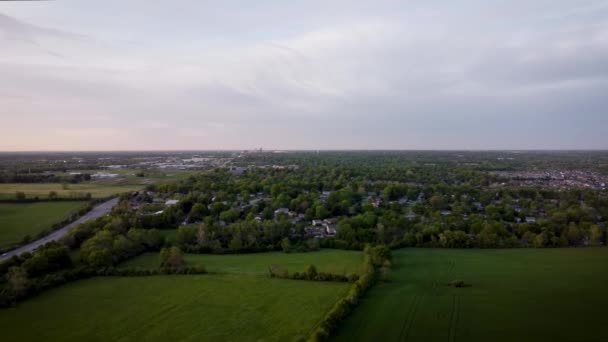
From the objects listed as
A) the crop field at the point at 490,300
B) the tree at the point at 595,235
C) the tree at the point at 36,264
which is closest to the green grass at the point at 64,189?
the tree at the point at 36,264

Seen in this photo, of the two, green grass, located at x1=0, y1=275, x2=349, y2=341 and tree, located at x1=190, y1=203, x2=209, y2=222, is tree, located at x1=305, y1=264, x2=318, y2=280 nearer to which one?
green grass, located at x1=0, y1=275, x2=349, y2=341

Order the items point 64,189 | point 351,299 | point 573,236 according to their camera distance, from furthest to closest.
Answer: point 64,189
point 573,236
point 351,299

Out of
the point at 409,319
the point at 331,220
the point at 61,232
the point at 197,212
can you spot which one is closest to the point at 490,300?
the point at 409,319

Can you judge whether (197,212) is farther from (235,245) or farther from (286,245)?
(286,245)

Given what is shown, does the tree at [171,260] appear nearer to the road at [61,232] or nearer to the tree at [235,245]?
the tree at [235,245]

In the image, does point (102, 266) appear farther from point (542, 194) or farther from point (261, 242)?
point (542, 194)

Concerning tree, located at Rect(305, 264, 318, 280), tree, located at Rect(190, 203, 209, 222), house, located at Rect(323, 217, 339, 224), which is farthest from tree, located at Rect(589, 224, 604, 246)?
tree, located at Rect(190, 203, 209, 222)
